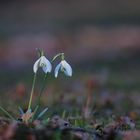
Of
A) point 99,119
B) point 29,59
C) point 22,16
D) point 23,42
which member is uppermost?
point 22,16

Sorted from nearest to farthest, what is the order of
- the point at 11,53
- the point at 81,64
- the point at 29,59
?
the point at 81,64 < the point at 29,59 < the point at 11,53

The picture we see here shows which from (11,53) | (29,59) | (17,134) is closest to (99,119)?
(17,134)

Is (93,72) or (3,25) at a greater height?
(3,25)

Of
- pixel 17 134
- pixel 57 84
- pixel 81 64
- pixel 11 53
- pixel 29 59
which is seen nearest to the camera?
pixel 17 134

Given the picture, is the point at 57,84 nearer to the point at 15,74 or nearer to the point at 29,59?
the point at 15,74

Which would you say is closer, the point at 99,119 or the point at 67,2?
the point at 99,119

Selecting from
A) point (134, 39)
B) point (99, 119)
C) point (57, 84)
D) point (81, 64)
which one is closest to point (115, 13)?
point (134, 39)
